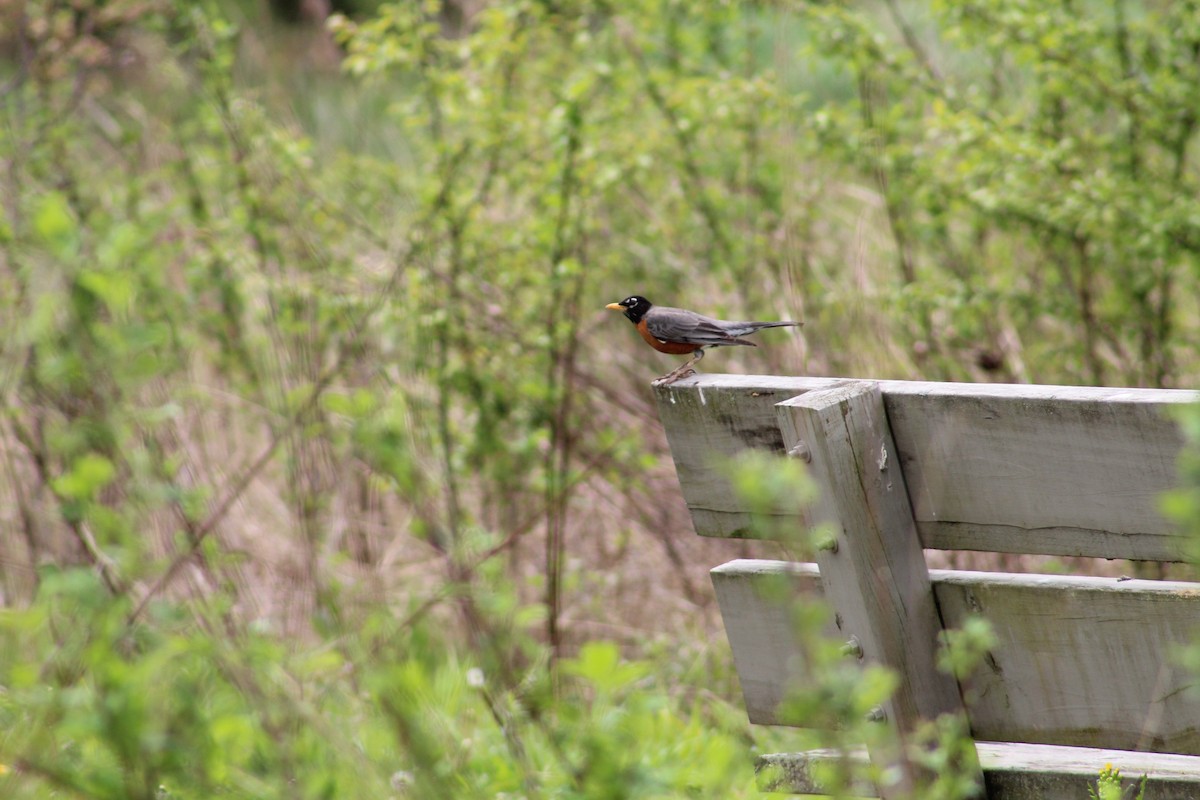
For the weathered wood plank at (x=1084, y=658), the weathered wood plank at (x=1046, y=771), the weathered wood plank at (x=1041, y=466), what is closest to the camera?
the weathered wood plank at (x=1041, y=466)

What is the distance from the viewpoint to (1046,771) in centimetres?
226

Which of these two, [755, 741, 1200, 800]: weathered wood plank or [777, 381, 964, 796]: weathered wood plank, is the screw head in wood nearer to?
[777, 381, 964, 796]: weathered wood plank

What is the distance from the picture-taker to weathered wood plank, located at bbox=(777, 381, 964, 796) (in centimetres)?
207

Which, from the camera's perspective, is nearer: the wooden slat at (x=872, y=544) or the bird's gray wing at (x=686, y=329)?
the wooden slat at (x=872, y=544)

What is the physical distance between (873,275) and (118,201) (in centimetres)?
448

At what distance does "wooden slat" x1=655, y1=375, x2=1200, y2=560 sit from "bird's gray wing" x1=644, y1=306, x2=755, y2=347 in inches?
77.3

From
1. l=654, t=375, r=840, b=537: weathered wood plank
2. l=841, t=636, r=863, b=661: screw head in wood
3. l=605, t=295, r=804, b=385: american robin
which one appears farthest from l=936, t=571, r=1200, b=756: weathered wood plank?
l=605, t=295, r=804, b=385: american robin

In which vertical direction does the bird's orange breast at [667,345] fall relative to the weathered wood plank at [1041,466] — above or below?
below

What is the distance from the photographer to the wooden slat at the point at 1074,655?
199cm

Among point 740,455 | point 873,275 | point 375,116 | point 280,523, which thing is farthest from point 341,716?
point 375,116

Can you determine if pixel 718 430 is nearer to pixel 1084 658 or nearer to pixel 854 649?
pixel 854 649

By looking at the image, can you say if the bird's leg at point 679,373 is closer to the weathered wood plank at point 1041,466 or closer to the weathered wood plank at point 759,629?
the weathered wood plank at point 759,629

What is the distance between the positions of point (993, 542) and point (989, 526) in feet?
0.10

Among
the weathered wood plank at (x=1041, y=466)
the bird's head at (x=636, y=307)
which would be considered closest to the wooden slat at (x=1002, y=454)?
the weathered wood plank at (x=1041, y=466)
